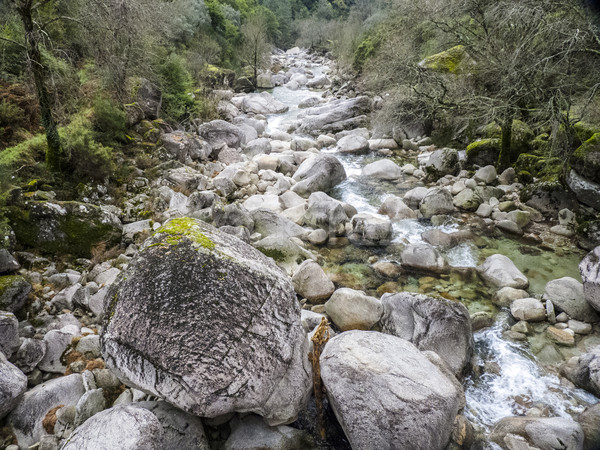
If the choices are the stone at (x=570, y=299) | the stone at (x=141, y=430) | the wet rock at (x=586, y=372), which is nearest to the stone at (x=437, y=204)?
the stone at (x=570, y=299)

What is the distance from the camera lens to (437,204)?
10.1 metres

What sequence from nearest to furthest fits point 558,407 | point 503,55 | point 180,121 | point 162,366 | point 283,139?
point 162,366 < point 558,407 < point 503,55 < point 180,121 < point 283,139

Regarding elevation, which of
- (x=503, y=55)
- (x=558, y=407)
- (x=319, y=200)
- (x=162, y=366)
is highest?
(x=503, y=55)

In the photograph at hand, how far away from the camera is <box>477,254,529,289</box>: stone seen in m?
7.00

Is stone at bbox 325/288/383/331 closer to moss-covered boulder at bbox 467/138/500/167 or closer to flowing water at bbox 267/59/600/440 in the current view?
flowing water at bbox 267/59/600/440

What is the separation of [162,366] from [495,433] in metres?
4.19

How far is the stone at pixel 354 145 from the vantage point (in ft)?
51.6

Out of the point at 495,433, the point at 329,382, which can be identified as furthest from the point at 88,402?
the point at 495,433

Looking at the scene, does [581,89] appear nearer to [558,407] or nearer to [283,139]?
[558,407]

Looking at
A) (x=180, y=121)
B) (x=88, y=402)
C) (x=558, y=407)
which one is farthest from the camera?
(x=180, y=121)

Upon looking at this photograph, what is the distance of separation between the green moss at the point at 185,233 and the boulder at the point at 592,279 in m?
6.43

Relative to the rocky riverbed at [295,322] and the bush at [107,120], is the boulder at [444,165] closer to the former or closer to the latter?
the rocky riverbed at [295,322]

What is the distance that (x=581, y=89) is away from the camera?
28.8 feet

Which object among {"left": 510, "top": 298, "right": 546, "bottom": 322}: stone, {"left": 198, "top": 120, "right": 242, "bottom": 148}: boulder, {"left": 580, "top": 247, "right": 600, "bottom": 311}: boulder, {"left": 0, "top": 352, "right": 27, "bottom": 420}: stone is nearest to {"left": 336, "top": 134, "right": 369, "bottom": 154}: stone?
{"left": 198, "top": 120, "right": 242, "bottom": 148}: boulder
